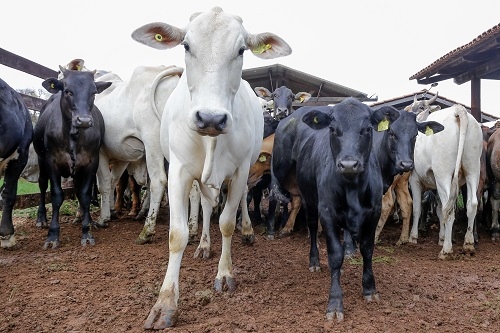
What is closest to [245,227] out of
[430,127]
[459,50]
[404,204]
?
[430,127]

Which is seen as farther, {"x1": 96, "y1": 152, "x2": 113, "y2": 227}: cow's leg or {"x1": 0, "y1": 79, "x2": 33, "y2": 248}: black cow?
{"x1": 96, "y1": 152, "x2": 113, "y2": 227}: cow's leg

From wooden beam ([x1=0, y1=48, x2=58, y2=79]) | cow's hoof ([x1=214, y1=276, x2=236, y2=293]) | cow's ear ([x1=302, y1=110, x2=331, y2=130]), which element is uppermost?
wooden beam ([x1=0, y1=48, x2=58, y2=79])

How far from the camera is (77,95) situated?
20.8 feet

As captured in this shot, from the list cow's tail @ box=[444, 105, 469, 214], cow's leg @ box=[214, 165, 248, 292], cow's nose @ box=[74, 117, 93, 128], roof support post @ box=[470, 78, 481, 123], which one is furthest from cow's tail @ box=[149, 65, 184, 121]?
roof support post @ box=[470, 78, 481, 123]

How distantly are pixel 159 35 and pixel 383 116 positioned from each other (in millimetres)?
2117

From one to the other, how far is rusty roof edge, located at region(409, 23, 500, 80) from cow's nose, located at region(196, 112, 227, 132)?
7.41 meters

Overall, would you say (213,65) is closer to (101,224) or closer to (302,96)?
(101,224)

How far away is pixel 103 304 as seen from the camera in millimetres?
4086

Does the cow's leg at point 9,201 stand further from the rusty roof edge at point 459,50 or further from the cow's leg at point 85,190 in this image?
the rusty roof edge at point 459,50

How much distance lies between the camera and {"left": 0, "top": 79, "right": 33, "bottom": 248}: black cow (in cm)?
587

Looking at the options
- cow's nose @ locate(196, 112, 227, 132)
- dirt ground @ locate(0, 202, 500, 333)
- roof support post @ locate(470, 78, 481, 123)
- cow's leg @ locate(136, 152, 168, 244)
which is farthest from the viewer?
roof support post @ locate(470, 78, 481, 123)

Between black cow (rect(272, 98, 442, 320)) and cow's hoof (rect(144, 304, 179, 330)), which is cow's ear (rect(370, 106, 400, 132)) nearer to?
black cow (rect(272, 98, 442, 320))

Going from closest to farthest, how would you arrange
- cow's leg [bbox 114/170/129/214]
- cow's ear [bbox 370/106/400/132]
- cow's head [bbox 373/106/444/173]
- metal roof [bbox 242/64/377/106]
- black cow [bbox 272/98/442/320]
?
black cow [bbox 272/98/442/320]
cow's ear [bbox 370/106/400/132]
cow's head [bbox 373/106/444/173]
cow's leg [bbox 114/170/129/214]
metal roof [bbox 242/64/377/106]

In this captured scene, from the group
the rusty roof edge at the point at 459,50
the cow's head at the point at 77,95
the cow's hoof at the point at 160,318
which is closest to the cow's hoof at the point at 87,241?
the cow's head at the point at 77,95
